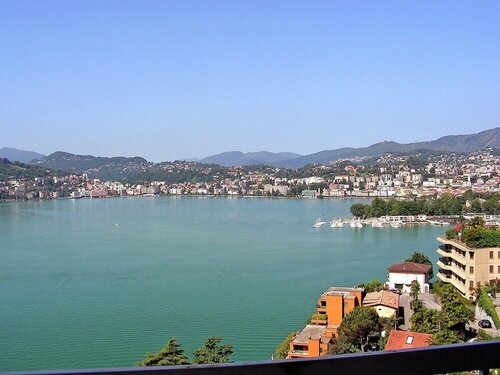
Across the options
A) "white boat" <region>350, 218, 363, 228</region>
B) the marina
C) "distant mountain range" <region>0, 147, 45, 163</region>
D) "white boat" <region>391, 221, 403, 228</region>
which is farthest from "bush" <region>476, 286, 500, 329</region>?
"distant mountain range" <region>0, 147, 45, 163</region>

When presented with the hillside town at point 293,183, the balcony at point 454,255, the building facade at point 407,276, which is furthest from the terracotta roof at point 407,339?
the hillside town at point 293,183

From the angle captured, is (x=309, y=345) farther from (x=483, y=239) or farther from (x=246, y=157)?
(x=246, y=157)

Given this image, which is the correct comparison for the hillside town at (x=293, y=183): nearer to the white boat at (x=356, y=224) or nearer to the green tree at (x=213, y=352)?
the white boat at (x=356, y=224)

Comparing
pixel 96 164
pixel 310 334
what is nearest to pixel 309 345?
pixel 310 334

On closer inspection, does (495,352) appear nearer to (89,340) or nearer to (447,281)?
(89,340)

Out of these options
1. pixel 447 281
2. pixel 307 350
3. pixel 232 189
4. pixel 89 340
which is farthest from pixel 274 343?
pixel 232 189

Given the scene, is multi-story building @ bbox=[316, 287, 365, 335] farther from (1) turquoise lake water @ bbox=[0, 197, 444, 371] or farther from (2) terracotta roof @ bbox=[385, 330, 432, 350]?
(2) terracotta roof @ bbox=[385, 330, 432, 350]
